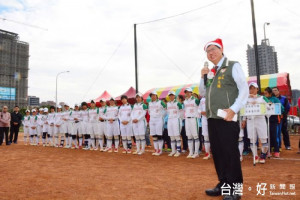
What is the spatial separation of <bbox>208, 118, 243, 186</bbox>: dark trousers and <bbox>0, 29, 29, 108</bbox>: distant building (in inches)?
4149

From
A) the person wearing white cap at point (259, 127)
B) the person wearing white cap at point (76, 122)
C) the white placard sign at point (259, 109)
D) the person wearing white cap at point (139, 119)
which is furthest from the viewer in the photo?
the person wearing white cap at point (76, 122)

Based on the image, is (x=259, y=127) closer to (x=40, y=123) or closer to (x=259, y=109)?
(x=259, y=109)

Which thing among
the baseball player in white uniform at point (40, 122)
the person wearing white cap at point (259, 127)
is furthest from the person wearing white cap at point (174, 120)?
the baseball player in white uniform at point (40, 122)

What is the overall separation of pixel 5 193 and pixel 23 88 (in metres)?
111

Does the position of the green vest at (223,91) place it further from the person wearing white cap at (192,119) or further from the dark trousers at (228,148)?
the person wearing white cap at (192,119)

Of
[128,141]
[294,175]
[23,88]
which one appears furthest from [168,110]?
[23,88]

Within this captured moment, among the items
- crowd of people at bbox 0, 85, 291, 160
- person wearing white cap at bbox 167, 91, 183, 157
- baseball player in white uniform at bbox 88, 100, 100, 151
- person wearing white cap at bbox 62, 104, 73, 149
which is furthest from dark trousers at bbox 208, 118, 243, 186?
person wearing white cap at bbox 62, 104, 73, 149

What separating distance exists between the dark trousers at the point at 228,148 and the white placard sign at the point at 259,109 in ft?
10.8

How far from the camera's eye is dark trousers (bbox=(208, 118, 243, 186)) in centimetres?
346

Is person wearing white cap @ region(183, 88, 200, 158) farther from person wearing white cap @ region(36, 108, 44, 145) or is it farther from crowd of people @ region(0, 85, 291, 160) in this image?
person wearing white cap @ region(36, 108, 44, 145)

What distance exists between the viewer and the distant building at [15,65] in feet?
324

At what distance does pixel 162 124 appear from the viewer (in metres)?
9.55

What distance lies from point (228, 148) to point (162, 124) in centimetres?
611

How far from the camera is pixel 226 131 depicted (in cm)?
346
